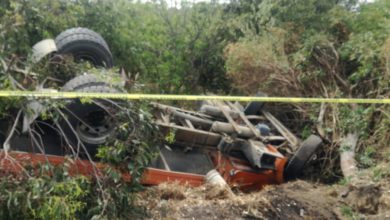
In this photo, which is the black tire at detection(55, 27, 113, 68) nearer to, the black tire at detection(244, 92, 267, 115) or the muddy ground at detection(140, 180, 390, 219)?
the black tire at detection(244, 92, 267, 115)

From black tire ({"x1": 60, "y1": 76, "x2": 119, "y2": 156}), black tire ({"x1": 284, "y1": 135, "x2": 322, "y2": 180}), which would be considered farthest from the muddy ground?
black tire ({"x1": 284, "y1": 135, "x2": 322, "y2": 180})

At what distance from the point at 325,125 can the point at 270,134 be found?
2.51 feet

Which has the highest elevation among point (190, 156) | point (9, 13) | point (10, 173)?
point (9, 13)

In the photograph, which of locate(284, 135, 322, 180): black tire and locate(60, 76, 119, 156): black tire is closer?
locate(60, 76, 119, 156): black tire

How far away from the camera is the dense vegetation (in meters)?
6.52

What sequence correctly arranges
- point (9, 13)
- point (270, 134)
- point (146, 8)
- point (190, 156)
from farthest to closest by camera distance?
point (146, 8) < point (270, 134) < point (190, 156) < point (9, 13)

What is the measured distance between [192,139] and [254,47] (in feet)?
8.83

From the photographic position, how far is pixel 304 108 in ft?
24.4

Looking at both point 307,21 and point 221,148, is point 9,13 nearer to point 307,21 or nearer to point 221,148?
point 221,148

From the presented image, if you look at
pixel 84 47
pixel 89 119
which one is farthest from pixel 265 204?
pixel 84 47

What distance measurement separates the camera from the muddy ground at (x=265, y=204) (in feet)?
14.4

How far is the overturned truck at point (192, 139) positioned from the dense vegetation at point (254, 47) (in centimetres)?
49

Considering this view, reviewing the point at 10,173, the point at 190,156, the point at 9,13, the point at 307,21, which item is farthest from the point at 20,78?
the point at 307,21

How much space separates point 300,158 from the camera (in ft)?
20.6
